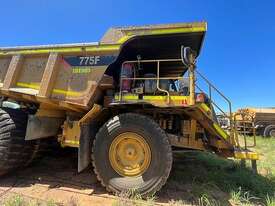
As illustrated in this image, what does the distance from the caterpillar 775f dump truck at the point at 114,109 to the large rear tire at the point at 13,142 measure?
2cm

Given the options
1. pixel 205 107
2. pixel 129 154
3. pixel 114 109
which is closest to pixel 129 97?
pixel 114 109

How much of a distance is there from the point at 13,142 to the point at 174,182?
3.19 metres

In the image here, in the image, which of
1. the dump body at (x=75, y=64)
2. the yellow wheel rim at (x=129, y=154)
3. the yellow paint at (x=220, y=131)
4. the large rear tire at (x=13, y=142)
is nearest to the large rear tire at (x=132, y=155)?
the yellow wheel rim at (x=129, y=154)

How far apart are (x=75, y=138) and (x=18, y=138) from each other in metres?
1.11

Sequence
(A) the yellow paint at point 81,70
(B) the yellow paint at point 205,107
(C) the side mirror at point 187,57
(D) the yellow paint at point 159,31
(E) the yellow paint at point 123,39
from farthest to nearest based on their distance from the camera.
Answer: (A) the yellow paint at point 81,70
(E) the yellow paint at point 123,39
(D) the yellow paint at point 159,31
(B) the yellow paint at point 205,107
(C) the side mirror at point 187,57

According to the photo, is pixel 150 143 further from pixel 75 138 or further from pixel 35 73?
pixel 35 73

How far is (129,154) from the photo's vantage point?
5.46 metres

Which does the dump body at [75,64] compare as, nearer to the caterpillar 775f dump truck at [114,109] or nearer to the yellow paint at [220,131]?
the caterpillar 775f dump truck at [114,109]

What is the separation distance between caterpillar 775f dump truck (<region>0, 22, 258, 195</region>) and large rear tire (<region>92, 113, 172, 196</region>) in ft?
0.05

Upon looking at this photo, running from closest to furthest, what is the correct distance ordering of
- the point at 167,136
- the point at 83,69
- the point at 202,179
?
1. the point at 167,136
2. the point at 83,69
3. the point at 202,179

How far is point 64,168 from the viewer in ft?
23.5

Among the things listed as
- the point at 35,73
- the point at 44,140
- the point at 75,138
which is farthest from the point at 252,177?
the point at 35,73

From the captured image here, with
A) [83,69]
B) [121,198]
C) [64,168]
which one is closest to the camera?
[121,198]

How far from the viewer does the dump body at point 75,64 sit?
568 cm
